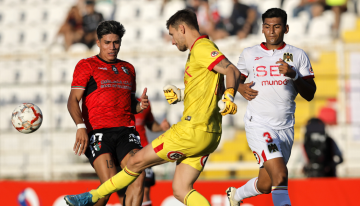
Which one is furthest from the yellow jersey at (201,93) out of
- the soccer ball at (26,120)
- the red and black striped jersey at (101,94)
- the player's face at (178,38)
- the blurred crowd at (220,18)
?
the blurred crowd at (220,18)

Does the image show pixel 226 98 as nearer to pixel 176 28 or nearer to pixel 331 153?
pixel 176 28

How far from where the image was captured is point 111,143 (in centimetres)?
483

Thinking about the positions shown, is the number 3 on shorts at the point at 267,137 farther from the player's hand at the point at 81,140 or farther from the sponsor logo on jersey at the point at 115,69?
the player's hand at the point at 81,140

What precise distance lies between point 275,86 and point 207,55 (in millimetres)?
1159

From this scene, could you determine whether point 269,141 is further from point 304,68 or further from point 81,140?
point 81,140

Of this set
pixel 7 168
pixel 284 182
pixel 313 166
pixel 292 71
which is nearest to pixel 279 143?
pixel 284 182

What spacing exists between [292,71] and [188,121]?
3.89ft

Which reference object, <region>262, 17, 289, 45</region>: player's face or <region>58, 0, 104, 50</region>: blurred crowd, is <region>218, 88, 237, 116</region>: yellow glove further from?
<region>58, 0, 104, 50</region>: blurred crowd

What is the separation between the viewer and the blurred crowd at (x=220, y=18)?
37.6 ft

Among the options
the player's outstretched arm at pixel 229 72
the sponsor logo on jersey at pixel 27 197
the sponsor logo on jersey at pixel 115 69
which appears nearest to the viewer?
the player's outstretched arm at pixel 229 72

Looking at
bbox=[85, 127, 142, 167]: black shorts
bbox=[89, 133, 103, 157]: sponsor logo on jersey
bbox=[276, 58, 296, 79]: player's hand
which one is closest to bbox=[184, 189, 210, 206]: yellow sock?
bbox=[85, 127, 142, 167]: black shorts

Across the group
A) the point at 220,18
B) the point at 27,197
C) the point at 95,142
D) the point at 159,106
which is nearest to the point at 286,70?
the point at 95,142

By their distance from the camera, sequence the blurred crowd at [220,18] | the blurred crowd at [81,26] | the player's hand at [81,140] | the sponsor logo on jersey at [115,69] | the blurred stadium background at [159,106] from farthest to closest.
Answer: the blurred crowd at [81,26], the blurred crowd at [220,18], the blurred stadium background at [159,106], the sponsor logo on jersey at [115,69], the player's hand at [81,140]

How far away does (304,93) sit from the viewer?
4727mm
